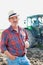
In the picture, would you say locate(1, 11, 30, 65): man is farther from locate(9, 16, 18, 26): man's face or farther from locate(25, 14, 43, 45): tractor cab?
locate(25, 14, 43, 45): tractor cab

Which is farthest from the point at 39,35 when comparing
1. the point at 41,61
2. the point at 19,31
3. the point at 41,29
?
the point at 19,31

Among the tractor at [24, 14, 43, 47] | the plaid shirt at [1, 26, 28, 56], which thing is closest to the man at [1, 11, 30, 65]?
the plaid shirt at [1, 26, 28, 56]

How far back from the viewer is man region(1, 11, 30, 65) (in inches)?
151

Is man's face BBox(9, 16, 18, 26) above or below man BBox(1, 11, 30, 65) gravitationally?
above

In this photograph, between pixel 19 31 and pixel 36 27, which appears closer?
pixel 19 31

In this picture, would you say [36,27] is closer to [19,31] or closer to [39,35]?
[39,35]

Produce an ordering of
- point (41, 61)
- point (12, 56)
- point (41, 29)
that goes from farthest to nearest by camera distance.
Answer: point (41, 29) < point (41, 61) < point (12, 56)

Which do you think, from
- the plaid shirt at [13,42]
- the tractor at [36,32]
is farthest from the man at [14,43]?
the tractor at [36,32]

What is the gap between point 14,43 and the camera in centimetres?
385

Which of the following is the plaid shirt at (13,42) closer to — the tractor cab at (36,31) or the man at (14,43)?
the man at (14,43)

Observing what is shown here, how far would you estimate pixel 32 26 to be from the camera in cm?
1091

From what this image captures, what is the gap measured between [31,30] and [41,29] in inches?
18.9

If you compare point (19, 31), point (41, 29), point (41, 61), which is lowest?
point (41, 61)

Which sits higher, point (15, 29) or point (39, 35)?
point (15, 29)
